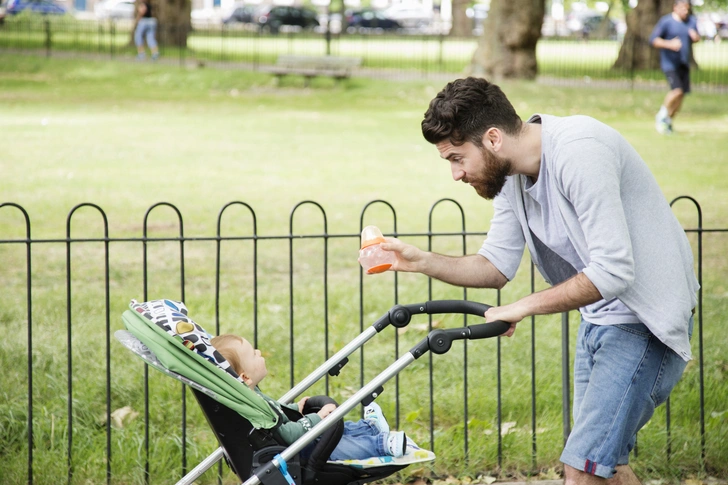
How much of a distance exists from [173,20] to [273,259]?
21556 mm

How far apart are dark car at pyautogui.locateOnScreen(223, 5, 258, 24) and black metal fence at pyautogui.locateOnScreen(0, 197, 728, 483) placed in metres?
41.3

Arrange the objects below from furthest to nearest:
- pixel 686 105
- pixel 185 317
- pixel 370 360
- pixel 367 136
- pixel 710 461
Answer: pixel 686 105, pixel 367 136, pixel 370 360, pixel 710 461, pixel 185 317

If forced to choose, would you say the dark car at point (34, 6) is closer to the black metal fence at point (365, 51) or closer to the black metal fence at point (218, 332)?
the black metal fence at point (365, 51)

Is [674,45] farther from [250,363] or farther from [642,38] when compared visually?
[250,363]

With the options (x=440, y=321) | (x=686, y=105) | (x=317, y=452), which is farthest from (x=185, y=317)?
(x=686, y=105)

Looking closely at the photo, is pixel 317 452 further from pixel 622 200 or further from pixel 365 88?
pixel 365 88

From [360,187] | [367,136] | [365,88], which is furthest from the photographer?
[365,88]

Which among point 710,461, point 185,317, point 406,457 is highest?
point 185,317

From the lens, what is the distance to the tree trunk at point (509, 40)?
18703mm

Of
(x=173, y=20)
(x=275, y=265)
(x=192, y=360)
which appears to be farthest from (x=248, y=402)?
(x=173, y=20)

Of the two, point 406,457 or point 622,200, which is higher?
point 622,200

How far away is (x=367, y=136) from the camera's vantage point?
14164 mm

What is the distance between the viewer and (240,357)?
3328mm

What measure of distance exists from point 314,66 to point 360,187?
448 inches
